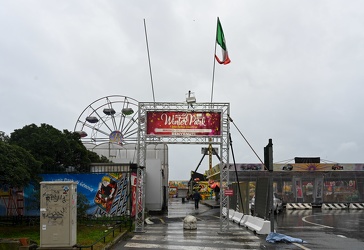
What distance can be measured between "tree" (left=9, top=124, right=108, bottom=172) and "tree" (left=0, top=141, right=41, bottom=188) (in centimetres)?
382

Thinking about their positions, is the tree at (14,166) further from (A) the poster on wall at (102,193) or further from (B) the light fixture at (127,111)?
(B) the light fixture at (127,111)

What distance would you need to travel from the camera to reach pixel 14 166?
1578cm

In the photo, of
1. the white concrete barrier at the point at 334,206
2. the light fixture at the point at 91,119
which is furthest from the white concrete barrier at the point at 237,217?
the light fixture at the point at 91,119

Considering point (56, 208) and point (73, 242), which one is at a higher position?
point (56, 208)

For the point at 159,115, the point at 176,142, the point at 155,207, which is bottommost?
the point at 155,207

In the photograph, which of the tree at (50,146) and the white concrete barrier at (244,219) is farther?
the tree at (50,146)

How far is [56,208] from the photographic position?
12.0 meters

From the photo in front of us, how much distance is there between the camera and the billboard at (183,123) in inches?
758

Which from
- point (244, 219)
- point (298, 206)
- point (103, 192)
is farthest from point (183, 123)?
point (298, 206)

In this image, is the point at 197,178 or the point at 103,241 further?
the point at 197,178

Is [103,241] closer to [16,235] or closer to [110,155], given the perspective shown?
[16,235]

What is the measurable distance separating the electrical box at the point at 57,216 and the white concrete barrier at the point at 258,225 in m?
8.37

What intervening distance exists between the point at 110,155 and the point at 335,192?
78.4 feet

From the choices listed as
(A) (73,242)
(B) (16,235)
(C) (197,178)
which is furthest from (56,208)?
(C) (197,178)
